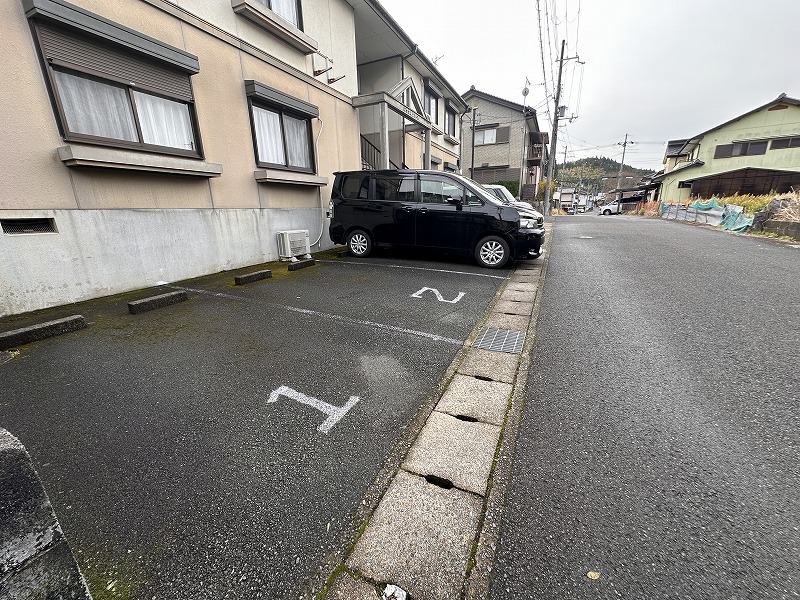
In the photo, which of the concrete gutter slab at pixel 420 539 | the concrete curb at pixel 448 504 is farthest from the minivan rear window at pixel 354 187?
the concrete gutter slab at pixel 420 539

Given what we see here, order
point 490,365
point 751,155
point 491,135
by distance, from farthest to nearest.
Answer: point 491,135
point 751,155
point 490,365

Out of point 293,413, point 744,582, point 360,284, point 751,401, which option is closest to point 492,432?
point 744,582

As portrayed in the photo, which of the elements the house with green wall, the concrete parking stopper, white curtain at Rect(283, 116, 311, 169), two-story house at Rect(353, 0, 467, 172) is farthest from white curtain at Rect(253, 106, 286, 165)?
the house with green wall

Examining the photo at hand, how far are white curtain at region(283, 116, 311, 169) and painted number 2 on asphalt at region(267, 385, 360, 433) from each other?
6373 millimetres

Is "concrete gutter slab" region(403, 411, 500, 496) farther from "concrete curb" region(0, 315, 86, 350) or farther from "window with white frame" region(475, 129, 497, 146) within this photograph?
"window with white frame" region(475, 129, 497, 146)

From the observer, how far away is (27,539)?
2.67ft

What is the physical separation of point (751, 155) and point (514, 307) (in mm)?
33979

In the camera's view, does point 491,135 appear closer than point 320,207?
No

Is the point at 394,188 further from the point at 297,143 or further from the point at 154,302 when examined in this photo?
the point at 154,302

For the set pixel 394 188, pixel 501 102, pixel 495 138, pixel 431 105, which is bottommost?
pixel 394 188

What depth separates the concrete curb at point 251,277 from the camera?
517cm

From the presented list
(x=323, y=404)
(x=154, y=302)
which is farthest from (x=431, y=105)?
(x=323, y=404)

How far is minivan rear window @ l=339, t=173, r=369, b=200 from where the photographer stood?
6.93 meters

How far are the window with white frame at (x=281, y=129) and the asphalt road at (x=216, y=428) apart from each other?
4146mm
